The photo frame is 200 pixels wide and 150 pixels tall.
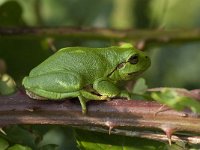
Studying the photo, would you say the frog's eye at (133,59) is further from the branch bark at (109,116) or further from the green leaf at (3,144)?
the green leaf at (3,144)

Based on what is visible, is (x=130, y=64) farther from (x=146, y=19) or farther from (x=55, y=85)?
(x=146, y=19)

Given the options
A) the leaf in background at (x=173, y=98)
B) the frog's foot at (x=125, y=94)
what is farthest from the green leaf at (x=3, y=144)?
the leaf in background at (x=173, y=98)

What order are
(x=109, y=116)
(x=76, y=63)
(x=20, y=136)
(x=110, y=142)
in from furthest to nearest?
(x=20, y=136), (x=76, y=63), (x=110, y=142), (x=109, y=116)

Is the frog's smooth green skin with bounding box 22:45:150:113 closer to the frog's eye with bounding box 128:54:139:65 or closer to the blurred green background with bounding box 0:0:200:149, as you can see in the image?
the frog's eye with bounding box 128:54:139:65

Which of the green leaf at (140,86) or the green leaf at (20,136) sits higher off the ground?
the green leaf at (140,86)

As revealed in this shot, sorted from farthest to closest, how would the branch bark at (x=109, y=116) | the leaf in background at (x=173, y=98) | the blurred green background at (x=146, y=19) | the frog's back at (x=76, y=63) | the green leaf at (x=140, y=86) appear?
1. the blurred green background at (x=146, y=19)
2. the green leaf at (x=140, y=86)
3. the frog's back at (x=76, y=63)
4. the branch bark at (x=109, y=116)
5. the leaf in background at (x=173, y=98)

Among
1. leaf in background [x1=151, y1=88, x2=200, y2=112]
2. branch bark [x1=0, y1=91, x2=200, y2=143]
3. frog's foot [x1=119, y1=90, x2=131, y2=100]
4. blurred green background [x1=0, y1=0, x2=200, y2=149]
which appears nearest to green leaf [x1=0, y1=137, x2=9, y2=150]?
branch bark [x1=0, y1=91, x2=200, y2=143]

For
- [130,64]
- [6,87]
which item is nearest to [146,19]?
[130,64]

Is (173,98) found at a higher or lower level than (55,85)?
lower
